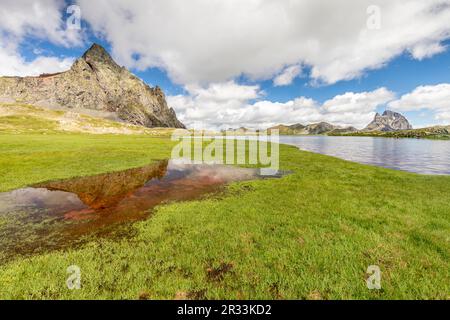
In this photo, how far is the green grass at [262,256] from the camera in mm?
6785

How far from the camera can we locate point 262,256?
860 centimetres

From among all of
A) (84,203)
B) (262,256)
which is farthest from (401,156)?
(84,203)

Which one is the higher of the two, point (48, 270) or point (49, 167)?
point (49, 167)

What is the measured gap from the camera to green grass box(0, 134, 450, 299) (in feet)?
22.3

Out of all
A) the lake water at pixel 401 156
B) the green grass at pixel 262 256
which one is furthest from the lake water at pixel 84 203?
the lake water at pixel 401 156

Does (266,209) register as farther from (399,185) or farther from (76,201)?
(399,185)

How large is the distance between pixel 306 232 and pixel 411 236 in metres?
4.83

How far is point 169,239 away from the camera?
399 inches

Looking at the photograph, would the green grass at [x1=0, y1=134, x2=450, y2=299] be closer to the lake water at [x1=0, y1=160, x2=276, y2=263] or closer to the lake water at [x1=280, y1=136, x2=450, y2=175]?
the lake water at [x1=0, y1=160, x2=276, y2=263]

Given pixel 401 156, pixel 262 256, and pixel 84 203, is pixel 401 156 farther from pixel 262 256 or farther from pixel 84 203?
pixel 84 203

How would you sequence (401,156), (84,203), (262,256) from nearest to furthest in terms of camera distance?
(262,256)
(84,203)
(401,156)

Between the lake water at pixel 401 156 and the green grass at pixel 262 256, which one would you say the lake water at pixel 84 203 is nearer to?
the green grass at pixel 262 256
